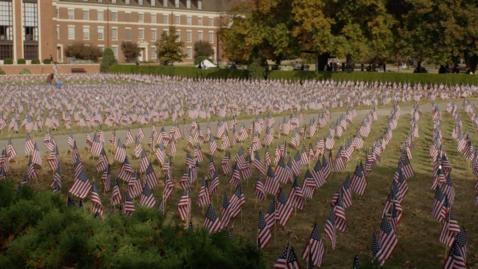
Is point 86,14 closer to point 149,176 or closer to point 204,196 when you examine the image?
point 149,176

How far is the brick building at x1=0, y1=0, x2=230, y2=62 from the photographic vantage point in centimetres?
7456

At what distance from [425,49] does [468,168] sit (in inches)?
1114

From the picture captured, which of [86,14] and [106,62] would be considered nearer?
[106,62]

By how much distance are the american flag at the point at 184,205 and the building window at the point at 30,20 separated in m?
70.8

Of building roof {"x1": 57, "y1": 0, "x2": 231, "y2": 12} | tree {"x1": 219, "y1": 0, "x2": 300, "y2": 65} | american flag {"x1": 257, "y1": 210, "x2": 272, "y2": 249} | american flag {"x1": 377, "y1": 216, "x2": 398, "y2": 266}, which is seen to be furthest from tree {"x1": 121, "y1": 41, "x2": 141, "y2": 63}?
american flag {"x1": 377, "y1": 216, "x2": 398, "y2": 266}

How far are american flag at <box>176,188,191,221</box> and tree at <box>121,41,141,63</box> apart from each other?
81.7 meters

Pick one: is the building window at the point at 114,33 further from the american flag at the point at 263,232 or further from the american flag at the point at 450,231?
the american flag at the point at 450,231

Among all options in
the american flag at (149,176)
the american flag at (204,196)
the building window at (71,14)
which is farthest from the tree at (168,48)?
the american flag at (204,196)

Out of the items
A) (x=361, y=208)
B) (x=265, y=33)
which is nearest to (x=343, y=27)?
(x=265, y=33)

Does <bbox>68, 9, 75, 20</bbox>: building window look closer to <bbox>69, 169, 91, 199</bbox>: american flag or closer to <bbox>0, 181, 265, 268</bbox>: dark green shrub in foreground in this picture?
<bbox>69, 169, 91, 199</bbox>: american flag

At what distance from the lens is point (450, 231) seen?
9.11m

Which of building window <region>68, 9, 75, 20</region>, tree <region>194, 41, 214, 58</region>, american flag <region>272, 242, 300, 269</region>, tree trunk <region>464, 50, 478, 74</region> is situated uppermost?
building window <region>68, 9, 75, 20</region>

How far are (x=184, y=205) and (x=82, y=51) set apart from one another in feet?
253

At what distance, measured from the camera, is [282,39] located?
4488 cm
